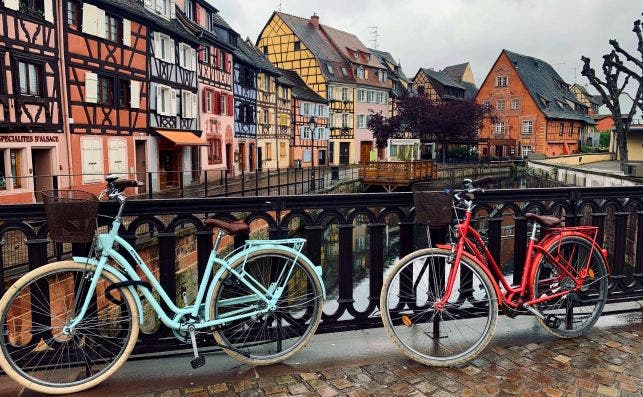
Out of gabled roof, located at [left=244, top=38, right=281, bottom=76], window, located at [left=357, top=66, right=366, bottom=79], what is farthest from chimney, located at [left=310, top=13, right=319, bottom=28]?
gabled roof, located at [left=244, top=38, right=281, bottom=76]

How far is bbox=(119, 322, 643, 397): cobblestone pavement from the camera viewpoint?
287 cm

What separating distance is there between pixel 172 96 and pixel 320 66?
90.3ft

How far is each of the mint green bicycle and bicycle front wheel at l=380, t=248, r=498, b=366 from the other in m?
0.56

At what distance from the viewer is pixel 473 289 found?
3.54 meters

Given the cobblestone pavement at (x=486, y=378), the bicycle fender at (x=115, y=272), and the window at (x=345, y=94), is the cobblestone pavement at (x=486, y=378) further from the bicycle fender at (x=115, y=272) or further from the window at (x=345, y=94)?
the window at (x=345, y=94)

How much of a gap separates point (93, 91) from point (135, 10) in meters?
4.22

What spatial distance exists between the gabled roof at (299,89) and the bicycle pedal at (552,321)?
43.5 metres

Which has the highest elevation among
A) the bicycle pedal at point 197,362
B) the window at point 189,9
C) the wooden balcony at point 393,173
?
the window at point 189,9

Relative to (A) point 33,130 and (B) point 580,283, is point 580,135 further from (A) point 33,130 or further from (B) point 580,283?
(B) point 580,283

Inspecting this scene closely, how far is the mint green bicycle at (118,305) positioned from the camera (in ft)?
9.27

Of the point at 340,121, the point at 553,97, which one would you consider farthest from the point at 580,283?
the point at 553,97

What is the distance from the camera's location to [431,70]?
226ft

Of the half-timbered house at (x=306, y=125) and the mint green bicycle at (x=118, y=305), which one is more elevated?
the half-timbered house at (x=306, y=125)

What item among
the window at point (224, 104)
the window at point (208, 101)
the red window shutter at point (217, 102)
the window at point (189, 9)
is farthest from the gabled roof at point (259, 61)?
the window at point (189, 9)
